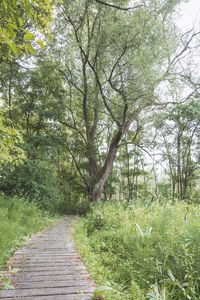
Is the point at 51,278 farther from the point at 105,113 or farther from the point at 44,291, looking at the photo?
the point at 105,113

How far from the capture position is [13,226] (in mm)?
6008

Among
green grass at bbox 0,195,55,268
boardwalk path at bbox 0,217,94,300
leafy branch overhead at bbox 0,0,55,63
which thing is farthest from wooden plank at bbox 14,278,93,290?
leafy branch overhead at bbox 0,0,55,63

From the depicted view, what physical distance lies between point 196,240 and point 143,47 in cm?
856

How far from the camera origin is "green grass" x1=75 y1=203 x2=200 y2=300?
3.20m

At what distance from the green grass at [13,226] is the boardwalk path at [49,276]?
0.25 meters

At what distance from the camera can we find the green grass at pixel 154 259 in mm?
3195

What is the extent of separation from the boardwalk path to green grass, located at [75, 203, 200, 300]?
0.21 metres

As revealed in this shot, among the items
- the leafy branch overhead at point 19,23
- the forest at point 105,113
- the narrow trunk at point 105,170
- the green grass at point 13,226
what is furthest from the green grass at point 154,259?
the narrow trunk at point 105,170

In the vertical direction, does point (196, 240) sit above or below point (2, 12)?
below

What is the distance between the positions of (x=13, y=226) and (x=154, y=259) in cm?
334

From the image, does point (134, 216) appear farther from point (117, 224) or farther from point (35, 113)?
point (35, 113)

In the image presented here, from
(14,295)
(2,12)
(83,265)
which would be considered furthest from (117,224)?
(2,12)

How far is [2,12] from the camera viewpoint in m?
2.33

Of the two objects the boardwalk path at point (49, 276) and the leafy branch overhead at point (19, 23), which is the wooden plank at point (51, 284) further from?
the leafy branch overhead at point (19, 23)
